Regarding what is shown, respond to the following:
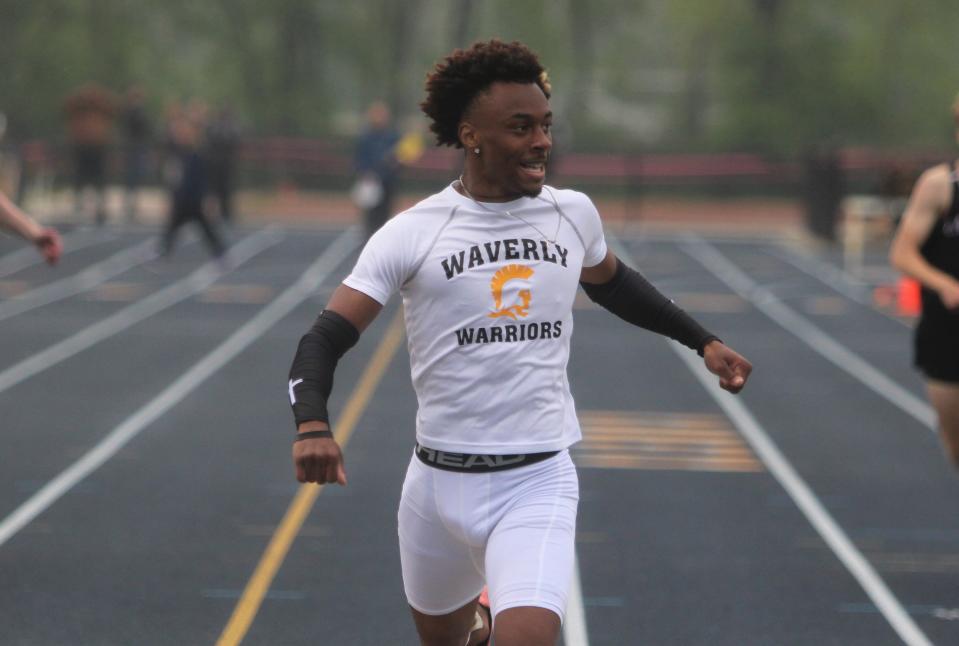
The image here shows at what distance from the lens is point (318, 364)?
13.4ft

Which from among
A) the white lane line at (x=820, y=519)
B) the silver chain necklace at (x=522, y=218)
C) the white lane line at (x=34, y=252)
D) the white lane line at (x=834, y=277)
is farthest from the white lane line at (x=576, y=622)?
the white lane line at (x=34, y=252)

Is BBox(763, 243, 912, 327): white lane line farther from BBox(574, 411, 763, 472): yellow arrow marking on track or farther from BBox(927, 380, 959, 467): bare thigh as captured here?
BBox(927, 380, 959, 467): bare thigh

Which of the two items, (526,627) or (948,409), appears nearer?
(526,627)

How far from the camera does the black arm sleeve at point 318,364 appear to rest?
4020mm

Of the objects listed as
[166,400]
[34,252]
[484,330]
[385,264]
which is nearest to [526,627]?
[484,330]

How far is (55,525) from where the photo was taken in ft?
27.1

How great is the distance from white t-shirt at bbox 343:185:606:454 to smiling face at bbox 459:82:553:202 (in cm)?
7

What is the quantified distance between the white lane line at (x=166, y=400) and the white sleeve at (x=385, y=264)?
436 cm

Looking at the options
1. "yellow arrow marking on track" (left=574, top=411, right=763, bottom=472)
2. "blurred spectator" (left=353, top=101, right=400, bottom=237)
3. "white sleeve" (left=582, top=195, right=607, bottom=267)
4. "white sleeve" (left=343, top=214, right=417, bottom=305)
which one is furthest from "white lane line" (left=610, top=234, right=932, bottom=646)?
"blurred spectator" (left=353, top=101, right=400, bottom=237)

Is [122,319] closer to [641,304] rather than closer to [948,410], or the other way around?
[948,410]

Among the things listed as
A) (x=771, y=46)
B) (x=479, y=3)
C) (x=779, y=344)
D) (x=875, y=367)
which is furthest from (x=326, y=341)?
(x=479, y=3)

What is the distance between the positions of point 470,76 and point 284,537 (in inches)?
166

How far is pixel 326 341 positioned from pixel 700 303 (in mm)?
15682

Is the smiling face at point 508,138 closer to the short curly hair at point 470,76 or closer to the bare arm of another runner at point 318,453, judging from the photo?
the short curly hair at point 470,76
